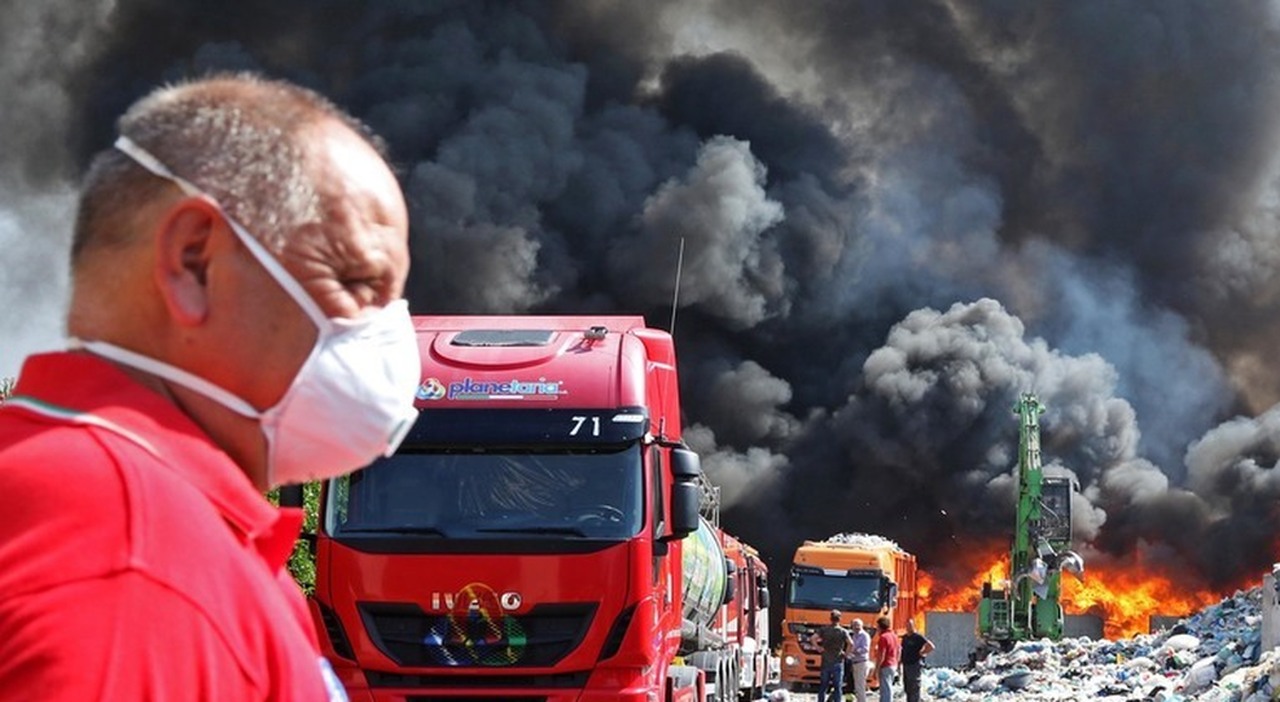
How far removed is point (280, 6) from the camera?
5650 cm

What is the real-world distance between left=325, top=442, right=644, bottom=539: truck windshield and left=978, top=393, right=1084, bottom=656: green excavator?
2640cm

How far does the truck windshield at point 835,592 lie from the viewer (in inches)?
1157

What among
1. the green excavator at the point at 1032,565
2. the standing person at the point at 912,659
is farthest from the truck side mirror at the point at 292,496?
the green excavator at the point at 1032,565

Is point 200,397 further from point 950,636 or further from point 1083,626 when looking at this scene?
point 1083,626

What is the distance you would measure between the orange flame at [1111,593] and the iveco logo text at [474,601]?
39962 millimetres

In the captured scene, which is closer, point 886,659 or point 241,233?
point 241,233

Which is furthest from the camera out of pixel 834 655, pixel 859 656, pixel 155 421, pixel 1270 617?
pixel 834 655

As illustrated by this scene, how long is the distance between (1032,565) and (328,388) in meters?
35.1

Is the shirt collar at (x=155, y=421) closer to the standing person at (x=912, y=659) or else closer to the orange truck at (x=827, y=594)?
the standing person at (x=912, y=659)

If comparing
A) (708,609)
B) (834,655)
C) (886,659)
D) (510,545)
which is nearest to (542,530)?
(510,545)

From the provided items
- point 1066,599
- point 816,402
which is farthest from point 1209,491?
point 816,402

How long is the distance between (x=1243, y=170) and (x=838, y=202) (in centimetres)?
1394

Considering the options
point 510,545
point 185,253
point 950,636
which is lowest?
point 185,253

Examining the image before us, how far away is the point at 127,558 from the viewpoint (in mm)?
1412
